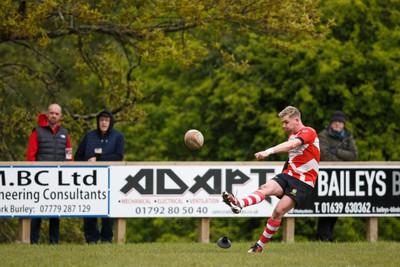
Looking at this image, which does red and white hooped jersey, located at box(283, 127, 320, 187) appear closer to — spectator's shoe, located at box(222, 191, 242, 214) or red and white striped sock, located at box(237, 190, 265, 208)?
red and white striped sock, located at box(237, 190, 265, 208)

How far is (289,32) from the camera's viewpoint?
73.3ft

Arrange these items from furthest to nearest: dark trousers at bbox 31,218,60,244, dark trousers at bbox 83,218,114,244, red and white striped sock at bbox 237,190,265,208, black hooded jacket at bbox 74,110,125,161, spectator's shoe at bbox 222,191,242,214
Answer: black hooded jacket at bbox 74,110,125,161
dark trousers at bbox 83,218,114,244
dark trousers at bbox 31,218,60,244
red and white striped sock at bbox 237,190,265,208
spectator's shoe at bbox 222,191,242,214

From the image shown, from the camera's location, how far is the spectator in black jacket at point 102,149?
18.2 metres

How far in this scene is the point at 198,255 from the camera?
559 inches

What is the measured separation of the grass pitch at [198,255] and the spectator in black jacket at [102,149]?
1751 mm

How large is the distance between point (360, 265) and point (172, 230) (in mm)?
27180

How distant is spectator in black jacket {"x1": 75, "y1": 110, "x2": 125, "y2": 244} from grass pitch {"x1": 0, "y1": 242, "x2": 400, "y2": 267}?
1.75m

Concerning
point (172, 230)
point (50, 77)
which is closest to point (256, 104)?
point (172, 230)

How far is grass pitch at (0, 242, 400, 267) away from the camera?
13148 millimetres

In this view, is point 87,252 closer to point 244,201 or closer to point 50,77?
point 244,201

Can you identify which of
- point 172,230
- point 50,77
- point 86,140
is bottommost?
point 172,230

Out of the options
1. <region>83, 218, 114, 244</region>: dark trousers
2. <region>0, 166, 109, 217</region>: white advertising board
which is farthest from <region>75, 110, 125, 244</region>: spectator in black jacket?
<region>0, 166, 109, 217</region>: white advertising board

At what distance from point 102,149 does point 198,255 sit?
474cm

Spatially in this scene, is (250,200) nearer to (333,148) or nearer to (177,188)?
(177,188)
